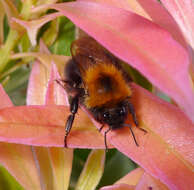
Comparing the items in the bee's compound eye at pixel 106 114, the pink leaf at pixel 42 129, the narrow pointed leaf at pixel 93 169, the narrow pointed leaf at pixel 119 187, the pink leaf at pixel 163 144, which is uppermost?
the pink leaf at pixel 163 144

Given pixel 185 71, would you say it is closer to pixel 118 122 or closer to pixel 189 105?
pixel 189 105

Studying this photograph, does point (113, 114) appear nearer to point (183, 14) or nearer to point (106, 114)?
point (106, 114)

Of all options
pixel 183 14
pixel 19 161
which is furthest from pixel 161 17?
pixel 19 161

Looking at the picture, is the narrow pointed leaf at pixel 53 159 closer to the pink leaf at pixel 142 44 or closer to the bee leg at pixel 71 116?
the bee leg at pixel 71 116

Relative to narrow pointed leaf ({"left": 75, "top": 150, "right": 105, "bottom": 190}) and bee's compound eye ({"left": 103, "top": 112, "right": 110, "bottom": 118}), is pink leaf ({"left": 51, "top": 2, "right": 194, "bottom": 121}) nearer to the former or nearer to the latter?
bee's compound eye ({"left": 103, "top": 112, "right": 110, "bottom": 118})

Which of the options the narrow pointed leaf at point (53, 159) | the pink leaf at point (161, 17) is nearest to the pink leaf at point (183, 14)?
the pink leaf at point (161, 17)

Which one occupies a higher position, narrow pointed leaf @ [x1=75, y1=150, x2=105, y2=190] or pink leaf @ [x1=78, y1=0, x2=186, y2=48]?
pink leaf @ [x1=78, y1=0, x2=186, y2=48]

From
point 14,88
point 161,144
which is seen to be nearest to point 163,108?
point 161,144

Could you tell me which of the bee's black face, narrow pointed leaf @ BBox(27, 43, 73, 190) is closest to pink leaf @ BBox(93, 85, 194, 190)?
the bee's black face

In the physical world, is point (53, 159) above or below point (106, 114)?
below
